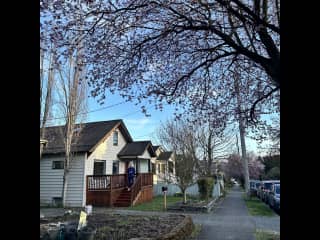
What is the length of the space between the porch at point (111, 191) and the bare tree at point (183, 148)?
9.51 ft

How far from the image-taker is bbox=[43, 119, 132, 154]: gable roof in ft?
61.2

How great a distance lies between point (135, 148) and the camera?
23.5 metres

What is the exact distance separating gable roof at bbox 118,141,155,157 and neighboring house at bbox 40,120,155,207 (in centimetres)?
101

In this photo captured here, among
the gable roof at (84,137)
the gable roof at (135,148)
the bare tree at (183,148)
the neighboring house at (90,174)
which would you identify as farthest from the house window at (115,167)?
the bare tree at (183,148)


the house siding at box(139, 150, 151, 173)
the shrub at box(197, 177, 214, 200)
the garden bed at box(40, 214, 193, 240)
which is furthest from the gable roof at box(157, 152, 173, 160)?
the garden bed at box(40, 214, 193, 240)

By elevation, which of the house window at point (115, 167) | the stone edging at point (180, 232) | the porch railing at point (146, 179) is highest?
the house window at point (115, 167)

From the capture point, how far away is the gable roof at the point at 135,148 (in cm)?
2277

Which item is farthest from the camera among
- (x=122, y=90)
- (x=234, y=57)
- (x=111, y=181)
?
(x=111, y=181)

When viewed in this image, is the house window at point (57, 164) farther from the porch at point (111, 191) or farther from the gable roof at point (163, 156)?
the gable roof at point (163, 156)

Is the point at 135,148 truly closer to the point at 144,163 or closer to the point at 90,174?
the point at 144,163

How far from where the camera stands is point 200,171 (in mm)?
21062
